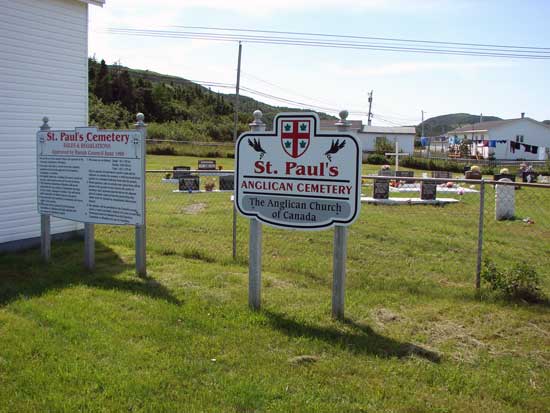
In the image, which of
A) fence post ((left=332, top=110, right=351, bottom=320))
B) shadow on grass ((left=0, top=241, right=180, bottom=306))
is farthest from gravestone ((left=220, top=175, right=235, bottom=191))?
fence post ((left=332, top=110, right=351, bottom=320))

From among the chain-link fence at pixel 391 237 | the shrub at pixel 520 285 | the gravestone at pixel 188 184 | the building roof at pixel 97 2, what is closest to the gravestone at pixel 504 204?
the chain-link fence at pixel 391 237

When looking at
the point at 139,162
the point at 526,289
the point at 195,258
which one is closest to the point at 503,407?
the point at 526,289

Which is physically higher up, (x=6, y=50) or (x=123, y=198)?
(x=6, y=50)

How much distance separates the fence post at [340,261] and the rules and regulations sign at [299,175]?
17 centimetres

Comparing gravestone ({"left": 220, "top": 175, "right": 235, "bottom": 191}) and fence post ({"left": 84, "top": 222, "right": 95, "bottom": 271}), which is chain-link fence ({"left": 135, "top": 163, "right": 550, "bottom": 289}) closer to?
fence post ({"left": 84, "top": 222, "right": 95, "bottom": 271})

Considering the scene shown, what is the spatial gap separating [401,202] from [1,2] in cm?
1273

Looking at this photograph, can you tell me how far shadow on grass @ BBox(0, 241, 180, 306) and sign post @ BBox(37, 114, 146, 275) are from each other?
10.7 inches

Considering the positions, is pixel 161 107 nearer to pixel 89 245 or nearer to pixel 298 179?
pixel 89 245

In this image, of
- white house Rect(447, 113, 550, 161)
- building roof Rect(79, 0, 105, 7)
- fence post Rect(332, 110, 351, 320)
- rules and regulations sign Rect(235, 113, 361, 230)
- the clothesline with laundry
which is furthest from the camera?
white house Rect(447, 113, 550, 161)

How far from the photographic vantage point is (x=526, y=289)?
6.35 meters

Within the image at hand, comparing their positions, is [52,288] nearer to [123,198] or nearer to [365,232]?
[123,198]

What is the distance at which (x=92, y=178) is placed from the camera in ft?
23.7

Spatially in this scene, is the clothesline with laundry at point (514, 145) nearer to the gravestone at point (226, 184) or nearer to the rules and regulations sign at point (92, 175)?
the gravestone at point (226, 184)

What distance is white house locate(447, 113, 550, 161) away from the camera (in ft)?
216
